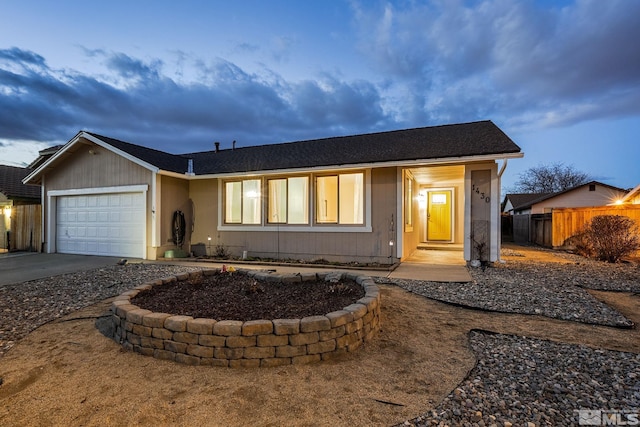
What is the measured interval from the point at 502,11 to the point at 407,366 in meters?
11.8

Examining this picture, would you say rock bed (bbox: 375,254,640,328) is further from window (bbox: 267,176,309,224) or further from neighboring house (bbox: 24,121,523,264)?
window (bbox: 267,176,309,224)

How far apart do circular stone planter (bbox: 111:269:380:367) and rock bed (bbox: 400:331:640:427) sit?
1084mm

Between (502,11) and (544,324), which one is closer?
(544,324)

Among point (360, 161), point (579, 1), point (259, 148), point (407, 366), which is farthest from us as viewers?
point (259, 148)

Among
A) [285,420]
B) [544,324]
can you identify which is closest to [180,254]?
[285,420]

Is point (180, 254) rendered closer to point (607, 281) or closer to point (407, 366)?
point (407, 366)

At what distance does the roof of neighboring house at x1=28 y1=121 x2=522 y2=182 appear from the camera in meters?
7.44

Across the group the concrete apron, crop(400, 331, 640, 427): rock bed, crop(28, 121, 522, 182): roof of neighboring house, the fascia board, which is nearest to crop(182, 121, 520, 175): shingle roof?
crop(28, 121, 522, 182): roof of neighboring house

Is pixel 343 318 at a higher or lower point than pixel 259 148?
lower

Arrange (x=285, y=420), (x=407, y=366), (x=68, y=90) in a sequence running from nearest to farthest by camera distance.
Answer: (x=285, y=420) < (x=407, y=366) < (x=68, y=90)

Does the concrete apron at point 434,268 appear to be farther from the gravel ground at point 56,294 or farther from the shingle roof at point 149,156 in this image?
the shingle roof at point 149,156

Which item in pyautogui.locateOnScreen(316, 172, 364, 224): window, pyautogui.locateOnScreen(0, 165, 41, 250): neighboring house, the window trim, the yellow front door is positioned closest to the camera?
the window trim

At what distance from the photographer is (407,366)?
2701 millimetres

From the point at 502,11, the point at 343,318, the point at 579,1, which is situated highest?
the point at 579,1
